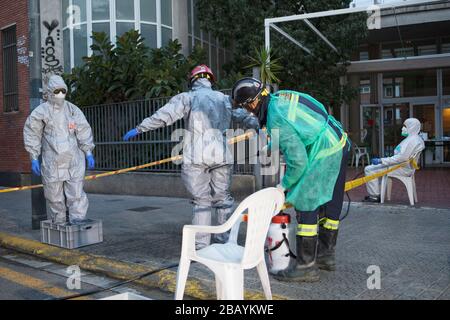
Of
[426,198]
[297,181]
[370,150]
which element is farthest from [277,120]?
[370,150]

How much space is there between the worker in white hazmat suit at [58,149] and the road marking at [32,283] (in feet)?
3.39

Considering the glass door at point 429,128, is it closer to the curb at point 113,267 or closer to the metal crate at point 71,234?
the metal crate at point 71,234

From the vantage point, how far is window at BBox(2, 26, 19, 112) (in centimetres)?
1323

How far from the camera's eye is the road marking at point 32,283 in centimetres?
411

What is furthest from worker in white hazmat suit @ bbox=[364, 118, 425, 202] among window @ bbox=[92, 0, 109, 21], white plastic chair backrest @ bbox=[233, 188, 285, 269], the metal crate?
window @ bbox=[92, 0, 109, 21]

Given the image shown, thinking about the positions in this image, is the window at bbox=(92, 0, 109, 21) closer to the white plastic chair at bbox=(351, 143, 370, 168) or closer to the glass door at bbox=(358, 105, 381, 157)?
the white plastic chair at bbox=(351, 143, 370, 168)

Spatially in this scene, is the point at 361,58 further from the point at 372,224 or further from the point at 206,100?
the point at 206,100

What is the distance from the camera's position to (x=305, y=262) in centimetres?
394


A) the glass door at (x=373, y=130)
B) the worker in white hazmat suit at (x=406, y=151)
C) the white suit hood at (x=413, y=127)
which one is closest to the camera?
the worker in white hazmat suit at (x=406, y=151)

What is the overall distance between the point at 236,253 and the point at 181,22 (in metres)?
12.2

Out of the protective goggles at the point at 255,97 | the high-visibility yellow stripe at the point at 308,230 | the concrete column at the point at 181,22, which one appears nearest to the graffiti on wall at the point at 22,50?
the concrete column at the point at 181,22

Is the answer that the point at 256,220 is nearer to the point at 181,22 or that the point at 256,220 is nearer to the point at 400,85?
the point at 181,22
